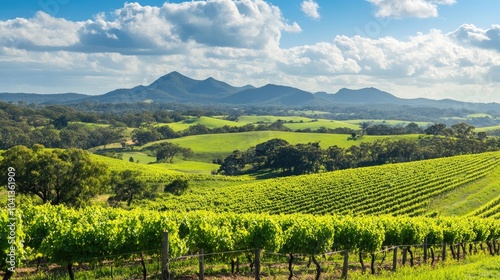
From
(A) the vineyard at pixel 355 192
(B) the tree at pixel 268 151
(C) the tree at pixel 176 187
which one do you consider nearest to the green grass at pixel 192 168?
(B) the tree at pixel 268 151

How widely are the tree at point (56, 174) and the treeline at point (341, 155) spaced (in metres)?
92.2

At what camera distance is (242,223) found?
28.2 metres

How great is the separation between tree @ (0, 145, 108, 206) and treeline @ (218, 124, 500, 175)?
302 ft

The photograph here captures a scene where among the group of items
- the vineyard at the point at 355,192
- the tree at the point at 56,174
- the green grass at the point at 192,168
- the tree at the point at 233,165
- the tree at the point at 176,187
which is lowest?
the green grass at the point at 192,168

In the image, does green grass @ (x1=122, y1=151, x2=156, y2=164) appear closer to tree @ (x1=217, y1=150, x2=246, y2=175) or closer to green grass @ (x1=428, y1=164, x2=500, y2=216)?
tree @ (x1=217, y1=150, x2=246, y2=175)

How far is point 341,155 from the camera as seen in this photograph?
490 ft

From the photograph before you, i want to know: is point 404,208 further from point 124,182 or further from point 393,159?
point 393,159

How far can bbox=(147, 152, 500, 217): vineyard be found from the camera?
62875 mm

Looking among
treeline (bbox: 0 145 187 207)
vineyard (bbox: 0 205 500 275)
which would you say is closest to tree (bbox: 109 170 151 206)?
treeline (bbox: 0 145 187 207)

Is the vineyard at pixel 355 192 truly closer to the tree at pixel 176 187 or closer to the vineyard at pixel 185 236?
the tree at pixel 176 187

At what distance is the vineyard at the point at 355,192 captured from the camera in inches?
2475

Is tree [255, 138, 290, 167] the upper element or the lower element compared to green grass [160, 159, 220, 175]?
upper

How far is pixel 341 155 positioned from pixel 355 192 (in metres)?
80.6

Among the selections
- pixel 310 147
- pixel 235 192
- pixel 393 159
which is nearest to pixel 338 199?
pixel 235 192
